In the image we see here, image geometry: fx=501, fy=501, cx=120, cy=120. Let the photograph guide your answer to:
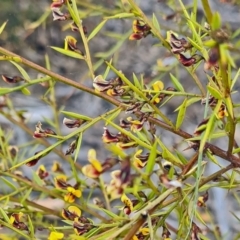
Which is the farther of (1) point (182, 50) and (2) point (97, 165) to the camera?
(1) point (182, 50)

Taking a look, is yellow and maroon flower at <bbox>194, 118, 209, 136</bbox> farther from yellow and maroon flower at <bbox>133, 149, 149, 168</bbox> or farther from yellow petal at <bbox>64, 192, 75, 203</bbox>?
yellow petal at <bbox>64, 192, 75, 203</bbox>

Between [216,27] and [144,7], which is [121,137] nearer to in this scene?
[216,27]

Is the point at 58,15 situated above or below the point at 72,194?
above

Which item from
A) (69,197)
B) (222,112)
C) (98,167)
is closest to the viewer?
(98,167)

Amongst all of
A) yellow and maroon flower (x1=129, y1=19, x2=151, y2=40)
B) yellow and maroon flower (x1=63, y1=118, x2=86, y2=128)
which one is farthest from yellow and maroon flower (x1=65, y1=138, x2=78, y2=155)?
yellow and maroon flower (x1=129, y1=19, x2=151, y2=40)

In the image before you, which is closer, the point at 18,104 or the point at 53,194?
the point at 53,194

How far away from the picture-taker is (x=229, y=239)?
1.20m

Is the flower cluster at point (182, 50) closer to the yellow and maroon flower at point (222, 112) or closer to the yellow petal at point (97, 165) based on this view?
the yellow and maroon flower at point (222, 112)

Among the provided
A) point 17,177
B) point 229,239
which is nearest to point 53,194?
point 17,177

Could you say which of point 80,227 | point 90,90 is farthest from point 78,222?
point 90,90

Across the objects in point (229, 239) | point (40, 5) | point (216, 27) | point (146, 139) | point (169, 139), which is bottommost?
point (229, 239)

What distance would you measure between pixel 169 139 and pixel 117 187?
1005 millimetres

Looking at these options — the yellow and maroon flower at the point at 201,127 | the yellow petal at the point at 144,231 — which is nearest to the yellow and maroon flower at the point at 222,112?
the yellow and maroon flower at the point at 201,127

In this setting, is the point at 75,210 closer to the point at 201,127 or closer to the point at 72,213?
the point at 72,213
